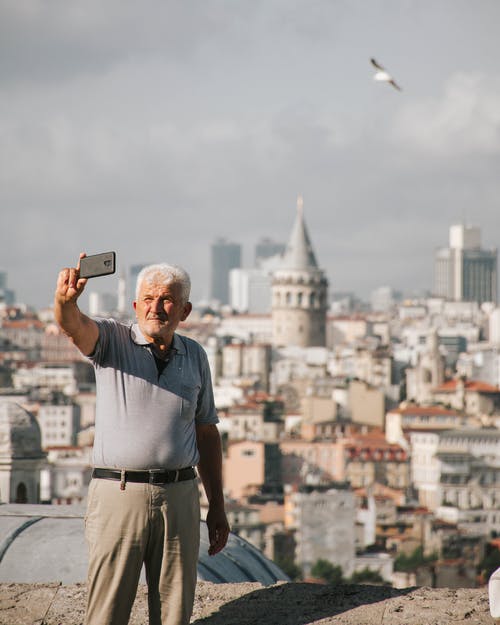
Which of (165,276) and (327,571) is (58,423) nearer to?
(327,571)

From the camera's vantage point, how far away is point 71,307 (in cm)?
514

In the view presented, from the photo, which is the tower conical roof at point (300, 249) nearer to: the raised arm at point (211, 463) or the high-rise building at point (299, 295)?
the high-rise building at point (299, 295)

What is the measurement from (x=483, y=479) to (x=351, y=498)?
12.6m

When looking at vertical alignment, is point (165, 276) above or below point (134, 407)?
above

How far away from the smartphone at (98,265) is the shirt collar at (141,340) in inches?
15.0

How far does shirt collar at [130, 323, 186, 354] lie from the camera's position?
17.7 feet

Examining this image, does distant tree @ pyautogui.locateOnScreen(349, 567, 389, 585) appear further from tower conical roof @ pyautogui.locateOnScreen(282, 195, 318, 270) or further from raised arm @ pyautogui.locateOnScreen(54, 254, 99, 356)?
tower conical roof @ pyautogui.locateOnScreen(282, 195, 318, 270)

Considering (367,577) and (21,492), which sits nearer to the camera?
(21,492)

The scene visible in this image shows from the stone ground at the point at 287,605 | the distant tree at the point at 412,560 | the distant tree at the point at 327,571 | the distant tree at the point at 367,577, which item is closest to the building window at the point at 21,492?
the stone ground at the point at 287,605

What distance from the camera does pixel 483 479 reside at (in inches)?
2808

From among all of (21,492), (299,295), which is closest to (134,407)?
(21,492)

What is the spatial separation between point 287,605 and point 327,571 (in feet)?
165

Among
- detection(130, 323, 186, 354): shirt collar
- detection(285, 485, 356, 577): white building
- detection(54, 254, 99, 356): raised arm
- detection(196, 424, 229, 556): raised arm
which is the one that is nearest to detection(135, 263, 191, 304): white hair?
detection(130, 323, 186, 354): shirt collar

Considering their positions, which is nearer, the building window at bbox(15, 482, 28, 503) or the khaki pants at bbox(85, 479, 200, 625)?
the khaki pants at bbox(85, 479, 200, 625)
